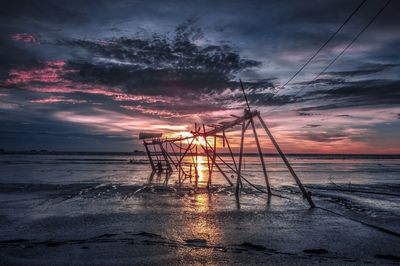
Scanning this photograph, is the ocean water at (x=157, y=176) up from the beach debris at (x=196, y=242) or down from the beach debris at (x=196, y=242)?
up

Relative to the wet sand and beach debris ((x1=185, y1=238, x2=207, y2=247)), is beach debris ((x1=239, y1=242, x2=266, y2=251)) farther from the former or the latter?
beach debris ((x1=185, y1=238, x2=207, y2=247))

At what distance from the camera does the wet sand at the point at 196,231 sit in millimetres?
7941

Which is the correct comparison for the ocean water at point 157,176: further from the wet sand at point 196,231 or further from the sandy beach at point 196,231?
the wet sand at point 196,231

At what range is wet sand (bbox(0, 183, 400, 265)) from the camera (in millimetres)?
7941

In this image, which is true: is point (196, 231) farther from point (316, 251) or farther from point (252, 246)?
point (316, 251)

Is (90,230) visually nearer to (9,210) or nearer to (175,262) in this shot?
(175,262)

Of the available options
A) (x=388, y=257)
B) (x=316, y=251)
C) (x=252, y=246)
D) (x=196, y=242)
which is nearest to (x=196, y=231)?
(x=196, y=242)

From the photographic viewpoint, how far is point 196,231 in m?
10.6

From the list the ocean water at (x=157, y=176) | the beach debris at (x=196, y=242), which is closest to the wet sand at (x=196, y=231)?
the beach debris at (x=196, y=242)

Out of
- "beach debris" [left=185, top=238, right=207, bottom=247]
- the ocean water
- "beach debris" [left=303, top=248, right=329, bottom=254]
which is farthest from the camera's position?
the ocean water

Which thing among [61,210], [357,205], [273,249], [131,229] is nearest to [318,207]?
[357,205]

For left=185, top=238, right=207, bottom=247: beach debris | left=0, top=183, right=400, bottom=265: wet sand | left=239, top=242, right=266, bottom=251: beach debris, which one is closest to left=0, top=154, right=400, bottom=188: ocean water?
left=0, top=183, right=400, bottom=265: wet sand

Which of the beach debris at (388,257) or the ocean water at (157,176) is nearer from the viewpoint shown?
the beach debris at (388,257)

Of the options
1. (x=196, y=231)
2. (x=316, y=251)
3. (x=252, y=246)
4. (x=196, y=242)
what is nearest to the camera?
(x=316, y=251)
